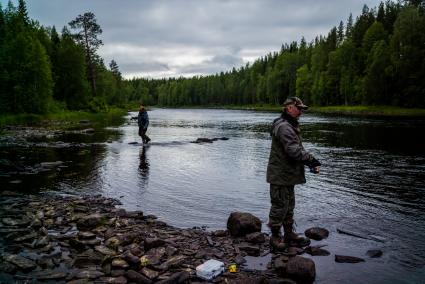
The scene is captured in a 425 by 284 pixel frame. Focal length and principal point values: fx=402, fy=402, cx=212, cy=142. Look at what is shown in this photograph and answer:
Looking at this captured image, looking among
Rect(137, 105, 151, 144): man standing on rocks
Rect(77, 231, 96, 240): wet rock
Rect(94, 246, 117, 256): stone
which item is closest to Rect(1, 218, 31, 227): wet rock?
Rect(77, 231, 96, 240): wet rock

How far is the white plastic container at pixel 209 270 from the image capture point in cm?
880

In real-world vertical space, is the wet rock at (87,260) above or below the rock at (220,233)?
above

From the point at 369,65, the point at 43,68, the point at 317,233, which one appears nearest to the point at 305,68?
the point at 369,65

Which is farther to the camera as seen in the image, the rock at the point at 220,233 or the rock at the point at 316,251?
the rock at the point at 220,233

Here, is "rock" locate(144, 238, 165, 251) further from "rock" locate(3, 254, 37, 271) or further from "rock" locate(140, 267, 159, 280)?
"rock" locate(3, 254, 37, 271)

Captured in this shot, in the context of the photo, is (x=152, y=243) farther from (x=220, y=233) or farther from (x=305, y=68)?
(x=305, y=68)

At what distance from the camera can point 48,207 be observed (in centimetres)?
1437

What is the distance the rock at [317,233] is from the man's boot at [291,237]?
0.65m

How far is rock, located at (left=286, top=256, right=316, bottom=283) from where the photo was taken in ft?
29.3

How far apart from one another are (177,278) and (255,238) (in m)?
3.35

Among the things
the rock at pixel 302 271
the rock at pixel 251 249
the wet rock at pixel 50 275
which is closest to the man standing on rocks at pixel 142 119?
the rock at pixel 251 249

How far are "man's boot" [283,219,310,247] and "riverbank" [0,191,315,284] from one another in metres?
0.50

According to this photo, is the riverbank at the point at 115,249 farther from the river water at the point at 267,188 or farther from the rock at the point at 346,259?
the river water at the point at 267,188

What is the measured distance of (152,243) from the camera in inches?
410
